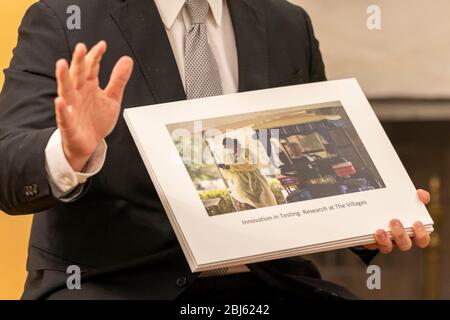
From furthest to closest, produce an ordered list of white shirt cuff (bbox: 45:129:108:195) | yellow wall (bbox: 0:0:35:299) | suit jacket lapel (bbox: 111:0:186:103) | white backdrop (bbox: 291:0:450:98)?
white backdrop (bbox: 291:0:450:98) < yellow wall (bbox: 0:0:35:299) < suit jacket lapel (bbox: 111:0:186:103) < white shirt cuff (bbox: 45:129:108:195)

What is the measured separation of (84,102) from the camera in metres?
1.37

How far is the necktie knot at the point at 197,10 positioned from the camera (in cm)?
179

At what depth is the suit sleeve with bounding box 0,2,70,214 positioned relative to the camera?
4.88 feet

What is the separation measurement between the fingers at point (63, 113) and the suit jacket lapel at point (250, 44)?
526 millimetres

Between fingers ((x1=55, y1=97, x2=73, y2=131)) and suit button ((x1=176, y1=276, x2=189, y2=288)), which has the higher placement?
fingers ((x1=55, y1=97, x2=73, y2=131))

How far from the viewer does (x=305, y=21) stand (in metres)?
2.01

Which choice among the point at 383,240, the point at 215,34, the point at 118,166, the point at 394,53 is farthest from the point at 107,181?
the point at 394,53

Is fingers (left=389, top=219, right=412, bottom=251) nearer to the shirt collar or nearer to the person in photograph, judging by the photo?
the person in photograph

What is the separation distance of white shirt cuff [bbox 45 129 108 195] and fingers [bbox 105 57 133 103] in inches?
3.8

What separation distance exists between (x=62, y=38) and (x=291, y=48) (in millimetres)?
518

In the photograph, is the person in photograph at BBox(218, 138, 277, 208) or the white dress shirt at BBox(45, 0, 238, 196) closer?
the person in photograph at BBox(218, 138, 277, 208)

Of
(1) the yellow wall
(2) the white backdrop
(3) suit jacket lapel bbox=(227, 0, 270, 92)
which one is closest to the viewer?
(3) suit jacket lapel bbox=(227, 0, 270, 92)

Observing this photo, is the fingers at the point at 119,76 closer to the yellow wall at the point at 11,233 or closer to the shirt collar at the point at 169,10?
the shirt collar at the point at 169,10

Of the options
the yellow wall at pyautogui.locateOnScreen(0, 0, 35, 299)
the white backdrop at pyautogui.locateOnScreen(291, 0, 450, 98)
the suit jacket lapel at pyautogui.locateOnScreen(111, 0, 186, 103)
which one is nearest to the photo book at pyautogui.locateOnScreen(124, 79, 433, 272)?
the suit jacket lapel at pyautogui.locateOnScreen(111, 0, 186, 103)
